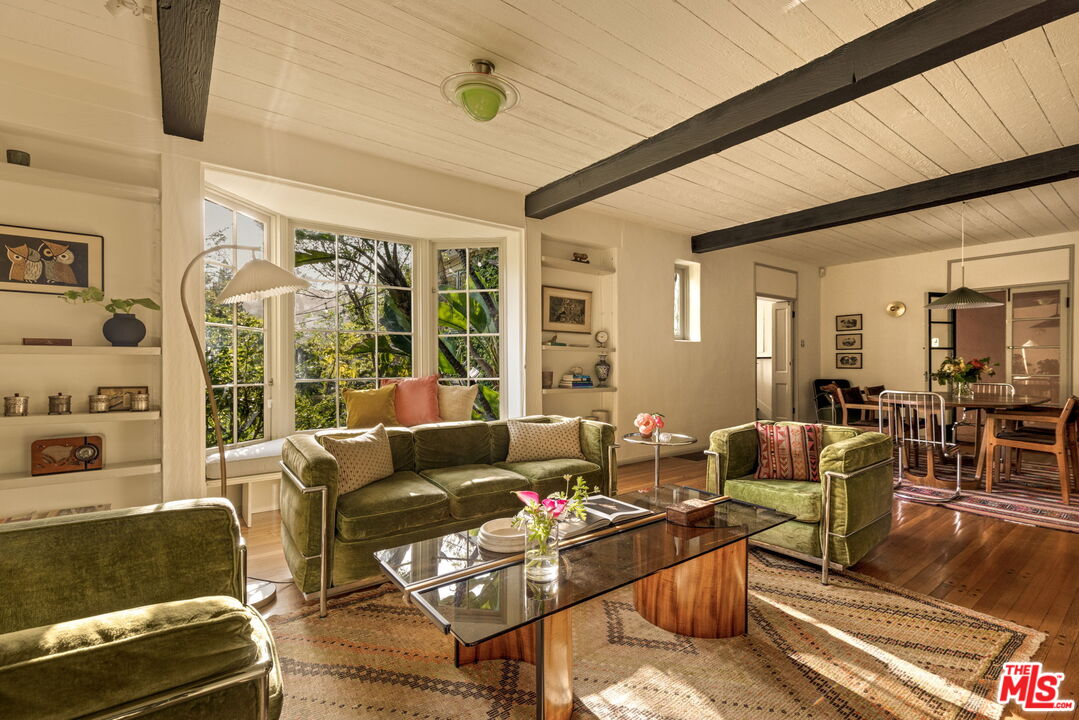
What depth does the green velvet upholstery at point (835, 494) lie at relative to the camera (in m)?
2.69

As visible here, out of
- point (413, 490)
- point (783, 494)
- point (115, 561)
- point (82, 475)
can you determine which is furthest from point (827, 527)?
point (82, 475)

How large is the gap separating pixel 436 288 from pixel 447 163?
1356 mm

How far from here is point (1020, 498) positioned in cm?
423

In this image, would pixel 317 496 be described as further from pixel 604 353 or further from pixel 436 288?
pixel 604 353

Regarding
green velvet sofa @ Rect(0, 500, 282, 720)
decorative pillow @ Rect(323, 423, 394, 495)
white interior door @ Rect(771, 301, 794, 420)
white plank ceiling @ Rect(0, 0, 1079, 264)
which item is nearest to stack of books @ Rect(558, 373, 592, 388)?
white plank ceiling @ Rect(0, 0, 1079, 264)

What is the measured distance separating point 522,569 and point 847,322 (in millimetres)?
8088

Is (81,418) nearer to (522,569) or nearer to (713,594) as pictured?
(522,569)

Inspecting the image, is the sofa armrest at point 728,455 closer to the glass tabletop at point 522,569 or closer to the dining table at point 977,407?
the glass tabletop at point 522,569

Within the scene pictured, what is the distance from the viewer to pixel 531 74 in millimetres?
2684

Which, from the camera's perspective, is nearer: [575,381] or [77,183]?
[77,183]

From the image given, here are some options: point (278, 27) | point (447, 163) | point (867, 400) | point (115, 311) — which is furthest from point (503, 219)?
point (867, 400)

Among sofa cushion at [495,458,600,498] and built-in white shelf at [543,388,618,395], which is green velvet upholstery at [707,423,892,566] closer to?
sofa cushion at [495,458,600,498]

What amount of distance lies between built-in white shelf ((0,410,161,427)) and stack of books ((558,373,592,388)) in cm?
341

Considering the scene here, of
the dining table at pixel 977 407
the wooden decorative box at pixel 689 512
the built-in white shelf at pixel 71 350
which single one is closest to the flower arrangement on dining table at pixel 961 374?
the dining table at pixel 977 407
